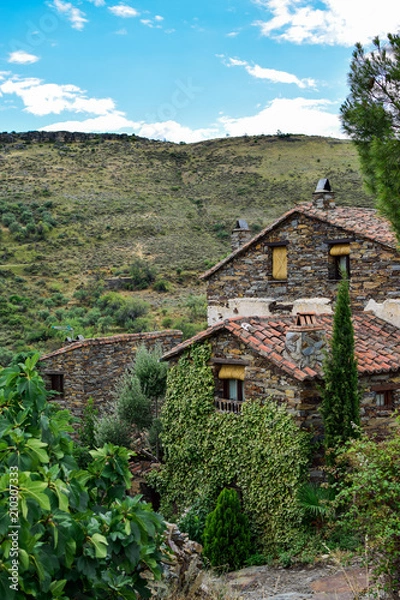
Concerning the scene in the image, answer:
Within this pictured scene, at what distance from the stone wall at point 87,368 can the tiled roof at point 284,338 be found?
17.8 ft

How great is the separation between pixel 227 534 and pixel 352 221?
8192mm

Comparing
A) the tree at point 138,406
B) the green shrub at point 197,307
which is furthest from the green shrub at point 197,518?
the green shrub at point 197,307

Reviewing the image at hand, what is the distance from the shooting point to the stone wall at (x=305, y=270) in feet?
Answer: 47.4

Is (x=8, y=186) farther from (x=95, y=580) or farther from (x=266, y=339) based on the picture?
(x=95, y=580)

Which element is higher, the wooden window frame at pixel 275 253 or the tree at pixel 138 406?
the wooden window frame at pixel 275 253

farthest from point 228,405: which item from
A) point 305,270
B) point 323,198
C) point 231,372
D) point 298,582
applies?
point 323,198

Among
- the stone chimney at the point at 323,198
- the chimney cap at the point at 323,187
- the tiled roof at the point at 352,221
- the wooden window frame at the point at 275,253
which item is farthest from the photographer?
the wooden window frame at the point at 275,253

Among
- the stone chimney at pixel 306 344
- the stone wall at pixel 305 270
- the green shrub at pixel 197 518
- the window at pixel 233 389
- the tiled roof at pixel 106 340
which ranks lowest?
the green shrub at pixel 197 518

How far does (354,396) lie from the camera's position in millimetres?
10547

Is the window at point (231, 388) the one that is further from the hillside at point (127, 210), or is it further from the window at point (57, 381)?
the hillside at point (127, 210)

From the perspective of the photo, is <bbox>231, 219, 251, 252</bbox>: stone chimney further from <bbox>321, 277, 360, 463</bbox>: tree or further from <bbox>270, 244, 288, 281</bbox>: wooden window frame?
<bbox>321, 277, 360, 463</bbox>: tree

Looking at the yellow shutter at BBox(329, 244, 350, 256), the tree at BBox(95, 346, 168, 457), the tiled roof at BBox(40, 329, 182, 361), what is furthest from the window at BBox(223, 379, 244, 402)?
the tiled roof at BBox(40, 329, 182, 361)

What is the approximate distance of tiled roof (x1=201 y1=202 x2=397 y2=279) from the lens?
14.6 meters

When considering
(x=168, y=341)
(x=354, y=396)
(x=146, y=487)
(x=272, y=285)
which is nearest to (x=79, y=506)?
(x=354, y=396)
